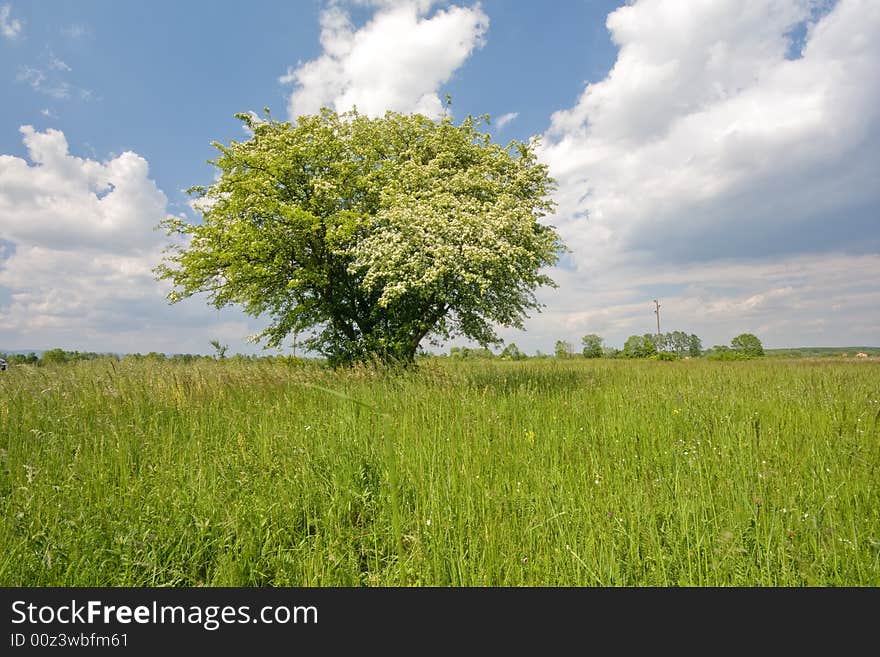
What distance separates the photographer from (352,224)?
15.7 metres

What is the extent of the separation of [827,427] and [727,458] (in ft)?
10.7

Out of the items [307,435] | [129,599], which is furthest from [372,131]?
[129,599]

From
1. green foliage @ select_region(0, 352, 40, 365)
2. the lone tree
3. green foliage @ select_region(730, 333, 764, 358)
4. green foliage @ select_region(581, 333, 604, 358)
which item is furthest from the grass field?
green foliage @ select_region(730, 333, 764, 358)

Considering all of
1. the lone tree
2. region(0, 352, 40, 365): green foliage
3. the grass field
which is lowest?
the grass field

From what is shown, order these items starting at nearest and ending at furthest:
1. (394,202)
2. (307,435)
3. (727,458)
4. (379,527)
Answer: (379,527) < (727,458) < (307,435) < (394,202)

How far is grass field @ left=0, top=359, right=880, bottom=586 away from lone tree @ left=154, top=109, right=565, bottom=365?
24.8ft

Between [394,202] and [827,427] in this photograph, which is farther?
[394,202]

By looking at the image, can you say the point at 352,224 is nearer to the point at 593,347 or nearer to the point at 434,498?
the point at 434,498

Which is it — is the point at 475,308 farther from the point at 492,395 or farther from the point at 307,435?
the point at 307,435

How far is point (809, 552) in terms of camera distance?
361 centimetres

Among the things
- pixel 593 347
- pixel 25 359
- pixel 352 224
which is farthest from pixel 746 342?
pixel 25 359

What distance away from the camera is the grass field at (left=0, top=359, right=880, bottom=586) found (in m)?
3.30

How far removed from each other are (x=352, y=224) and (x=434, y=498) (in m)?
13.2

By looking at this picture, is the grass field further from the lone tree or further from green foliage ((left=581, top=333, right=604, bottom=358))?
green foliage ((left=581, top=333, right=604, bottom=358))
